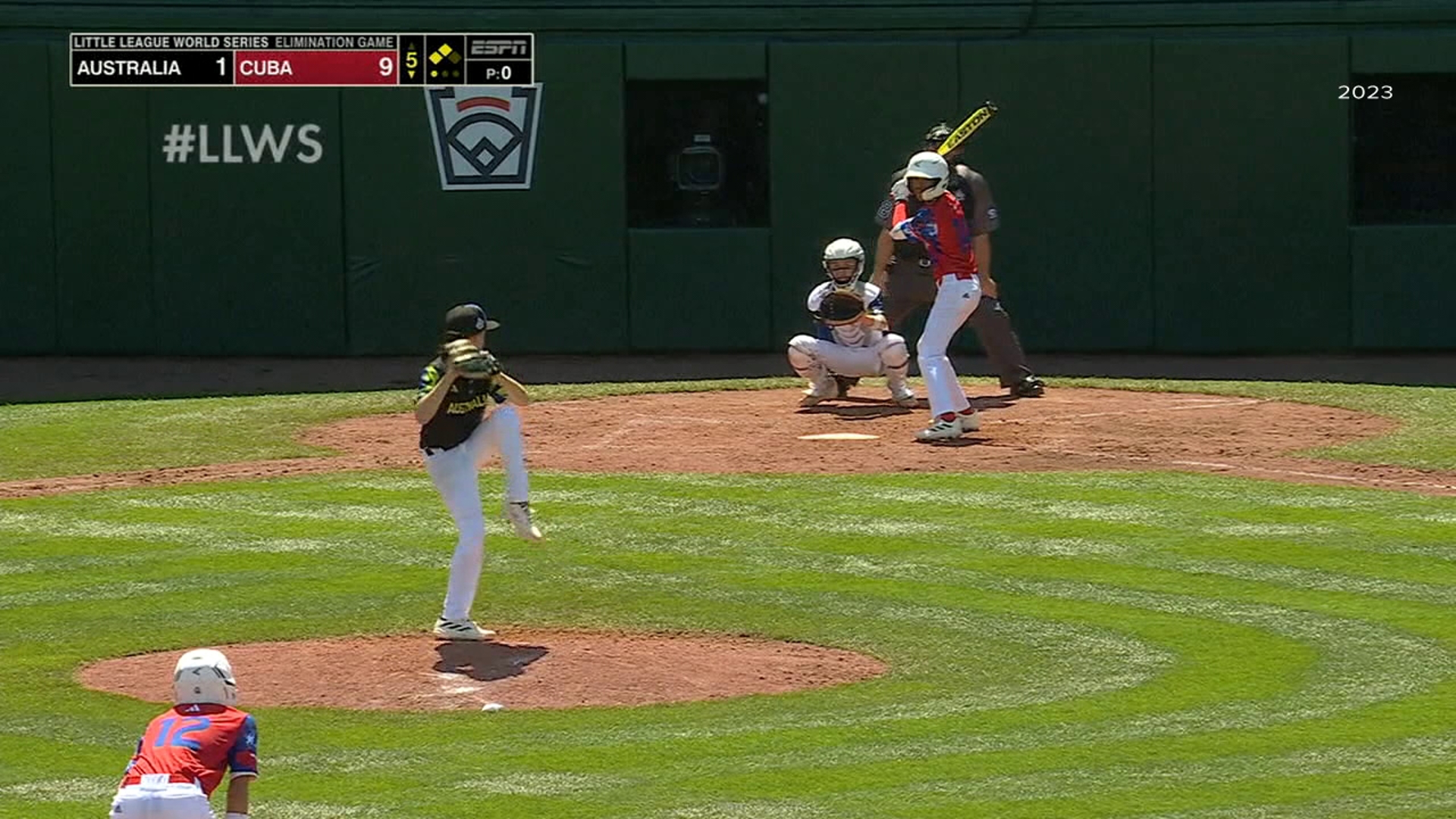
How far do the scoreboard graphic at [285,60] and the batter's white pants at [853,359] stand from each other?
248 inches

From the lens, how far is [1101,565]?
42.8ft

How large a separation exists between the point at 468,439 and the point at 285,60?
1424 cm

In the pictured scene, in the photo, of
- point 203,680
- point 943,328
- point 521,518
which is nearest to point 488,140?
point 943,328

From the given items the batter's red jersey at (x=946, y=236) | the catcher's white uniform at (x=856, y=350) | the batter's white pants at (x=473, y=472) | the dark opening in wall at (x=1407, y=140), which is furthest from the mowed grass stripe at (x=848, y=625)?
the dark opening in wall at (x=1407, y=140)

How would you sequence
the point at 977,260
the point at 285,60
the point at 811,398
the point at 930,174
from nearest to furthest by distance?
the point at 930,174
the point at 977,260
the point at 811,398
the point at 285,60

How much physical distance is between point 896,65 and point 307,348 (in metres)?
6.52

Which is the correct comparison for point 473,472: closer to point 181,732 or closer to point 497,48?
point 181,732

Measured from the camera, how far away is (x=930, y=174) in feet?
54.7

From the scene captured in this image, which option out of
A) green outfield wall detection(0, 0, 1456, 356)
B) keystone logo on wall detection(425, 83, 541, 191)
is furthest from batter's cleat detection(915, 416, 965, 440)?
keystone logo on wall detection(425, 83, 541, 191)

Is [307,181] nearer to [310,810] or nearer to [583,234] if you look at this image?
[583,234]

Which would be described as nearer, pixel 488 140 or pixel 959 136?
pixel 959 136

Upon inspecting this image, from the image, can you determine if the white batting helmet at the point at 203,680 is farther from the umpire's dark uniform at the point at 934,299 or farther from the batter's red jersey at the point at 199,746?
the umpire's dark uniform at the point at 934,299

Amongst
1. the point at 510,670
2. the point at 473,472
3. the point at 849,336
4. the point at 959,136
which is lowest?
the point at 510,670

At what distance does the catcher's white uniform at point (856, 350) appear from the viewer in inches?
749
